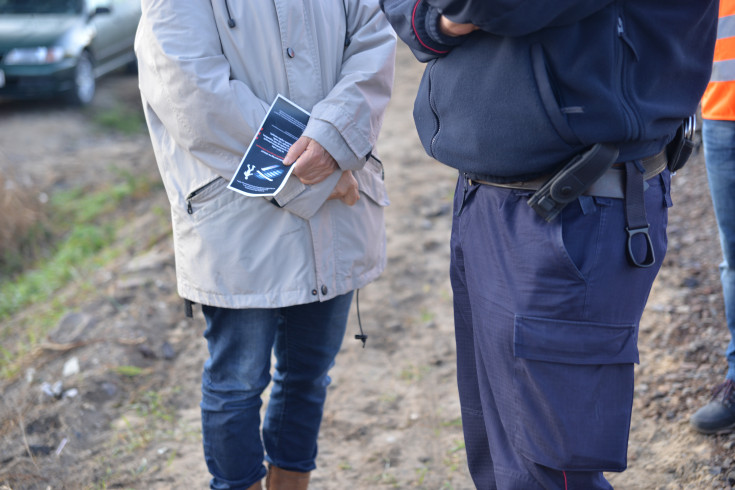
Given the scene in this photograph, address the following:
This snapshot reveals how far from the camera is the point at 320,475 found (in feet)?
9.12

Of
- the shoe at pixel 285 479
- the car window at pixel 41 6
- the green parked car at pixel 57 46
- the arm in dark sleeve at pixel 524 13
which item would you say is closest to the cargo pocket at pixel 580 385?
the arm in dark sleeve at pixel 524 13

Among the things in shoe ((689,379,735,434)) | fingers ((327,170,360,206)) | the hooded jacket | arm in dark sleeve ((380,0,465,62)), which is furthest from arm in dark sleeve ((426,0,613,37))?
shoe ((689,379,735,434))

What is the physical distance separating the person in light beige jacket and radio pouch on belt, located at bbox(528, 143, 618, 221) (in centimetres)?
66

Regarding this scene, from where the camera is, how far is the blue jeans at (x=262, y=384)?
205 cm

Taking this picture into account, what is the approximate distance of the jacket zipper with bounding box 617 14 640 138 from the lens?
144 cm

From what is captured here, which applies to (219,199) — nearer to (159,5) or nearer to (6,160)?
(159,5)

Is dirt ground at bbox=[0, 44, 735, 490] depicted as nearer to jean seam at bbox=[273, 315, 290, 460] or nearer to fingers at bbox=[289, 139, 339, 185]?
jean seam at bbox=[273, 315, 290, 460]

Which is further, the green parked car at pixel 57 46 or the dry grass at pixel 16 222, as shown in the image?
the green parked car at pixel 57 46

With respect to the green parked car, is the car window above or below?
above

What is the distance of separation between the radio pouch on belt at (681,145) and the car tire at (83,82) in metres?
7.96

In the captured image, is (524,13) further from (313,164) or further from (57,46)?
(57,46)

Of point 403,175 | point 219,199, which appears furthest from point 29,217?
point 219,199

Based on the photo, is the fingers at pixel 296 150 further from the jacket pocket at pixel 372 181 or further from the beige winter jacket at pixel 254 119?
the jacket pocket at pixel 372 181

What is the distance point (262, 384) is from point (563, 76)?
48.2 inches
